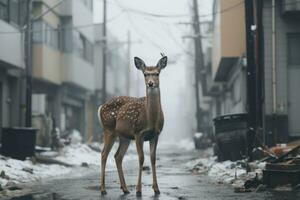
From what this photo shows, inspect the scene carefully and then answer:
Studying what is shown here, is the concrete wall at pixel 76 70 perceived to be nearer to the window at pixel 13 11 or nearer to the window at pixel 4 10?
the window at pixel 13 11

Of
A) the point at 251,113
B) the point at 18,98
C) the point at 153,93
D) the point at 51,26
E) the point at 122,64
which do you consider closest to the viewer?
the point at 153,93

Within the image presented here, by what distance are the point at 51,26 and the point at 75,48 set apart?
167 inches

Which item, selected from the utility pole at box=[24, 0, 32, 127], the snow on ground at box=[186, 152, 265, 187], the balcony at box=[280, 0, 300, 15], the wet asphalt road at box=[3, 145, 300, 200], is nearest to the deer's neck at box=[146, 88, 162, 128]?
the wet asphalt road at box=[3, 145, 300, 200]

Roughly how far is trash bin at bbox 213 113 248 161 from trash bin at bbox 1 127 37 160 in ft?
21.2

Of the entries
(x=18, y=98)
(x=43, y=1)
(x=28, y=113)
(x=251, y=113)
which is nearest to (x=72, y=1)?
(x=43, y=1)

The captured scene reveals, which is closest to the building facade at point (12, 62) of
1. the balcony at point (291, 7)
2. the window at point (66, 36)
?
the window at point (66, 36)

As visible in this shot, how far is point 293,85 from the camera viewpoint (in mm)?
25016

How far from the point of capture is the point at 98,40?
5778cm

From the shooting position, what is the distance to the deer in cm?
1255

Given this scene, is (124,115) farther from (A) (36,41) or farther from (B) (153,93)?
(A) (36,41)

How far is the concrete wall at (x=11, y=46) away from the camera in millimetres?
26609

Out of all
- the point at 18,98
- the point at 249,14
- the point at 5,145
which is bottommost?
the point at 5,145

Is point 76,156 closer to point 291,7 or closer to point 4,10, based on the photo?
point 4,10

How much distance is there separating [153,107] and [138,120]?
0.46 meters
